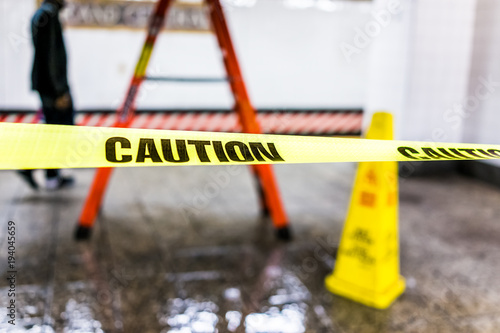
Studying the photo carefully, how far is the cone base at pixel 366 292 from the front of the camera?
2.39 m

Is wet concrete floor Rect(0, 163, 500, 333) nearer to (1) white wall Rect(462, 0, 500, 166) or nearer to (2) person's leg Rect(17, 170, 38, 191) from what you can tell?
(2) person's leg Rect(17, 170, 38, 191)

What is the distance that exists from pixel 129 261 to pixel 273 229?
3.73 feet

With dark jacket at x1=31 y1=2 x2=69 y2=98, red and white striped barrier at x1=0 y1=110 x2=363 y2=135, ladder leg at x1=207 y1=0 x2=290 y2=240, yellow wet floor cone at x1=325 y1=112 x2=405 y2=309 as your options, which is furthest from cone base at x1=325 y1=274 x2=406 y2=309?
red and white striped barrier at x1=0 y1=110 x2=363 y2=135

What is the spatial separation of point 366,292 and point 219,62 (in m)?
4.42

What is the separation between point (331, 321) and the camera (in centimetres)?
223

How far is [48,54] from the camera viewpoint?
12.6 ft

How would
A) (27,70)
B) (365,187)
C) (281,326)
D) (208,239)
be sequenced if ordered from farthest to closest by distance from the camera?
(27,70), (208,239), (365,187), (281,326)

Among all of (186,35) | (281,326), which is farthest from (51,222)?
(186,35)

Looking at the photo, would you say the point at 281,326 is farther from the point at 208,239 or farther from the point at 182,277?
the point at 208,239

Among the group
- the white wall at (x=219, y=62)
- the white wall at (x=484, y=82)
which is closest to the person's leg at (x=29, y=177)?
the white wall at (x=219, y=62)

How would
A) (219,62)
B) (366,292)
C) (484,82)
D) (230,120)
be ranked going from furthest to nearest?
1. (230,120)
2. (219,62)
3. (484,82)
4. (366,292)

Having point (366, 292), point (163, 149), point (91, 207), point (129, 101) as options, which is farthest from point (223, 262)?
point (163, 149)

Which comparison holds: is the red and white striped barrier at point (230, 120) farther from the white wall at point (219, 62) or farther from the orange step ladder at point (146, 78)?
the orange step ladder at point (146, 78)

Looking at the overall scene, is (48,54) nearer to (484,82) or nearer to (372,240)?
(372,240)
